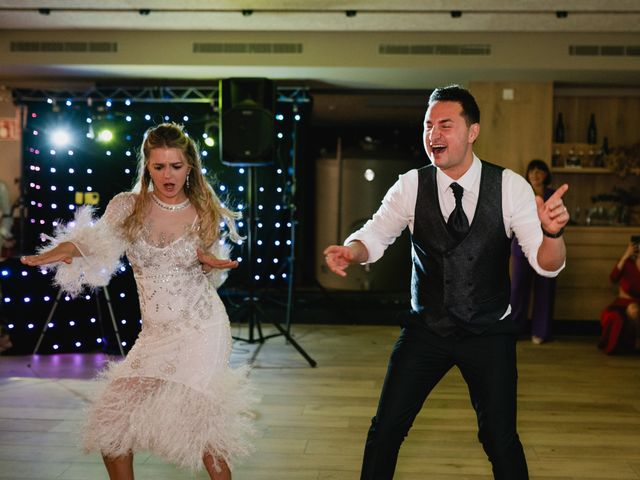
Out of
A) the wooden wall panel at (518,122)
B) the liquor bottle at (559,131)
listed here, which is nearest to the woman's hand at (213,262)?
the wooden wall panel at (518,122)

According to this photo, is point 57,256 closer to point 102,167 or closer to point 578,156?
point 102,167

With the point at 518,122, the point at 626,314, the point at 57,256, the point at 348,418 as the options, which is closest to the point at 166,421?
the point at 57,256

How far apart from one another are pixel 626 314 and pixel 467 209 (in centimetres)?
450

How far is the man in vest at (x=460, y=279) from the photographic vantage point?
2.36 m

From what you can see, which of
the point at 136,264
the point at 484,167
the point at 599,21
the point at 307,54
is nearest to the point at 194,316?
the point at 136,264

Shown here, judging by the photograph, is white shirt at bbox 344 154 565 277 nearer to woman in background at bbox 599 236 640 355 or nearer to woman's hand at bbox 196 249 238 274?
woman's hand at bbox 196 249 238 274

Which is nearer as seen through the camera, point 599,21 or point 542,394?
point 542,394

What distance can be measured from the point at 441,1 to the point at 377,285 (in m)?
4.53

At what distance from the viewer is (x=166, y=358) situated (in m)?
2.59

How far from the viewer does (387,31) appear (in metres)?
6.68

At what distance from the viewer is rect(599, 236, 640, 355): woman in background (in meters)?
6.31

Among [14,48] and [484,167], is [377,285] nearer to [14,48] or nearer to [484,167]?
[14,48]

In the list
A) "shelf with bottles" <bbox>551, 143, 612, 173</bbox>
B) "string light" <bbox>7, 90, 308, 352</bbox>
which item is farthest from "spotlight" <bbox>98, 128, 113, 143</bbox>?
"shelf with bottles" <bbox>551, 143, 612, 173</bbox>

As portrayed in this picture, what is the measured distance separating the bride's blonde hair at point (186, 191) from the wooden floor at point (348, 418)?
1199 millimetres
